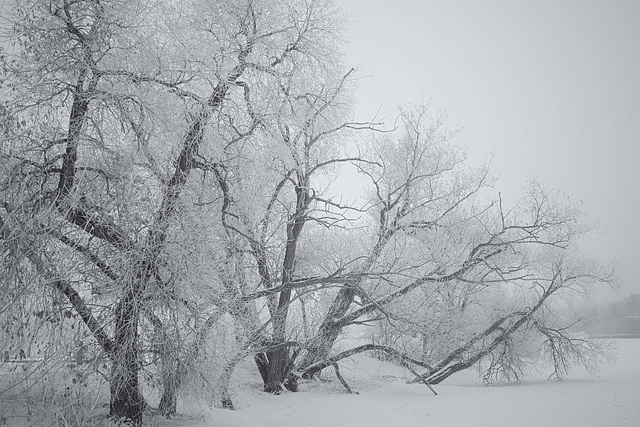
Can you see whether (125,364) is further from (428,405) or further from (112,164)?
(428,405)

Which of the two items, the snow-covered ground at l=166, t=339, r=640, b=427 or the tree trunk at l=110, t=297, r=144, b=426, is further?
the snow-covered ground at l=166, t=339, r=640, b=427

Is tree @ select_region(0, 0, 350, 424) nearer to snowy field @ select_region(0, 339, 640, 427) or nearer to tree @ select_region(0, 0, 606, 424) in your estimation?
tree @ select_region(0, 0, 606, 424)

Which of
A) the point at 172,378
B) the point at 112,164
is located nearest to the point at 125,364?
the point at 172,378

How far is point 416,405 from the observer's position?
13.0m

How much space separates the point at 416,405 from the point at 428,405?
34 cm

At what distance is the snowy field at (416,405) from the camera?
10.2 m

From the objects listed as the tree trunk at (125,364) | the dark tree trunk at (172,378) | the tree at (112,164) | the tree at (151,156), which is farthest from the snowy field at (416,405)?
the tree at (112,164)

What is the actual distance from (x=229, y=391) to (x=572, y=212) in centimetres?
1367

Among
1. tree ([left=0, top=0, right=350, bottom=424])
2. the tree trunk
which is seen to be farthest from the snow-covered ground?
tree ([left=0, top=0, right=350, bottom=424])

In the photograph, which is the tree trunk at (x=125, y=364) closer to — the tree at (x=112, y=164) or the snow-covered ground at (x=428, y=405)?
the tree at (x=112, y=164)

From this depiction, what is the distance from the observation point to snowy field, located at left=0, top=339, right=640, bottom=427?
1018 centimetres

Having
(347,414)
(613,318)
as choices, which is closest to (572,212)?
(347,414)

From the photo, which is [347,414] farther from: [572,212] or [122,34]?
[572,212]

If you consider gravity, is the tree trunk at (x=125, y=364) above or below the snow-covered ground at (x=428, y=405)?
above
